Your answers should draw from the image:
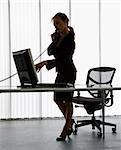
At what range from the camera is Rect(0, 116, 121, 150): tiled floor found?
4.20 meters

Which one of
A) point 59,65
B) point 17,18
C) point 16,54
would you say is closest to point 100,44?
point 17,18

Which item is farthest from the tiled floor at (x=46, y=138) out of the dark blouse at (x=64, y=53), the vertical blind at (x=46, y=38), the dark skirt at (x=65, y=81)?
the dark blouse at (x=64, y=53)

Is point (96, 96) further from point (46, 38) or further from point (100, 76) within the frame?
point (46, 38)

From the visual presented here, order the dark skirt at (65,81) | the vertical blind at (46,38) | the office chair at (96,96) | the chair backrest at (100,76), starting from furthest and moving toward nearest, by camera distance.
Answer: the vertical blind at (46,38)
the chair backrest at (100,76)
the office chair at (96,96)
the dark skirt at (65,81)

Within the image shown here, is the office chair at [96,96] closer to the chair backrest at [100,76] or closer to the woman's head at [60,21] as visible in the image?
the chair backrest at [100,76]

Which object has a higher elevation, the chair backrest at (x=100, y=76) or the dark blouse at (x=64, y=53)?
the dark blouse at (x=64, y=53)

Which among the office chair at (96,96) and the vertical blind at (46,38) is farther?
the vertical blind at (46,38)

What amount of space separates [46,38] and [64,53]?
3.01 m

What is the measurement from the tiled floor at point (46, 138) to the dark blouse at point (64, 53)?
3.01ft

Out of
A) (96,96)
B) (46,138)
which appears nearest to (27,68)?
(46,138)

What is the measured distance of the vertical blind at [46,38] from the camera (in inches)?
279

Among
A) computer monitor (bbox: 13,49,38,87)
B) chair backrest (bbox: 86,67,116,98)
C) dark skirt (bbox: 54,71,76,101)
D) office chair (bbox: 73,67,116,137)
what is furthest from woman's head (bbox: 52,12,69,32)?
chair backrest (bbox: 86,67,116,98)

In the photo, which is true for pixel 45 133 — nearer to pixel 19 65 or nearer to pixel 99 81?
pixel 99 81

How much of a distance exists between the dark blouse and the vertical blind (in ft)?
9.31
